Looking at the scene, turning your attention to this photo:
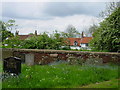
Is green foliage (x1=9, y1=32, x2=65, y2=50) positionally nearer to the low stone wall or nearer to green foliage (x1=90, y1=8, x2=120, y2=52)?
the low stone wall

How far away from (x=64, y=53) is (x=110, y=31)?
352 centimetres

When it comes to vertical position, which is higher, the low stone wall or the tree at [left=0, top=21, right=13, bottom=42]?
the tree at [left=0, top=21, right=13, bottom=42]

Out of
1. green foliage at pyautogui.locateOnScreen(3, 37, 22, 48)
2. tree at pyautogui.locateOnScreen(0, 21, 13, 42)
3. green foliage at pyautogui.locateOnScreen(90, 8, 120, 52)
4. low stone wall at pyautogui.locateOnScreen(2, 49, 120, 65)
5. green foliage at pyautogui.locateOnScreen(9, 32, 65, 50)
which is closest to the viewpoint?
low stone wall at pyautogui.locateOnScreen(2, 49, 120, 65)

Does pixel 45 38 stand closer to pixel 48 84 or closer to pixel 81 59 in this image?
pixel 81 59

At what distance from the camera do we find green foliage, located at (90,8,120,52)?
10.9m

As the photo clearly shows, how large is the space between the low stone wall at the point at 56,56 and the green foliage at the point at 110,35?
151 centimetres

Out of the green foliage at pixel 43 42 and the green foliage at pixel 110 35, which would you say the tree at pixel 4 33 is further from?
the green foliage at pixel 110 35

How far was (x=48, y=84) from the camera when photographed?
17.0 ft

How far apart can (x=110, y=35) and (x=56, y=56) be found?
3.77m

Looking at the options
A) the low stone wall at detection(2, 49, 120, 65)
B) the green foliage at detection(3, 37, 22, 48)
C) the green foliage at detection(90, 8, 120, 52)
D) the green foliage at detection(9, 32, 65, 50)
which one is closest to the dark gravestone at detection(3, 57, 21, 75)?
the low stone wall at detection(2, 49, 120, 65)

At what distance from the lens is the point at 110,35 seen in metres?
11.1

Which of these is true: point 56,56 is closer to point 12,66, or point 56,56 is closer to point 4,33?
point 12,66

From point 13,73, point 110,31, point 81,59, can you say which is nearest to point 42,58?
point 81,59

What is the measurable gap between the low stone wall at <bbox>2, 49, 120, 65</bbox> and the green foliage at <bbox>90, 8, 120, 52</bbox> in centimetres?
151
